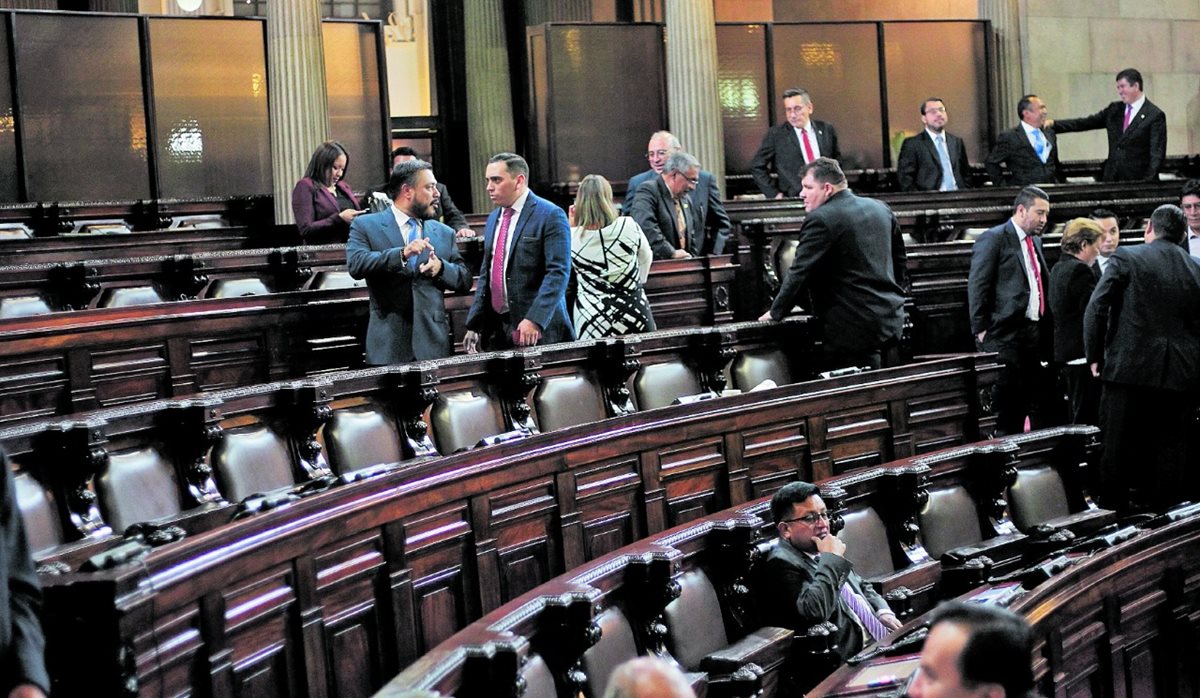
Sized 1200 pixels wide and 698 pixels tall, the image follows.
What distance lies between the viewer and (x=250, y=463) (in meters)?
4.00

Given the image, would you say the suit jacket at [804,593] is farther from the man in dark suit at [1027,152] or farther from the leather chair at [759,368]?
the man in dark suit at [1027,152]

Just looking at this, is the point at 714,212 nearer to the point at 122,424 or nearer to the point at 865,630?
the point at 865,630

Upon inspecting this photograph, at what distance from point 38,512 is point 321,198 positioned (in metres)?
4.16

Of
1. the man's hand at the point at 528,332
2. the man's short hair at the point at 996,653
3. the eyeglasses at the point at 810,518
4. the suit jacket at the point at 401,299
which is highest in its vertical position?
the suit jacket at the point at 401,299

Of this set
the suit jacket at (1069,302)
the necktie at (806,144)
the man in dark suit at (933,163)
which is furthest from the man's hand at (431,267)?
the man in dark suit at (933,163)

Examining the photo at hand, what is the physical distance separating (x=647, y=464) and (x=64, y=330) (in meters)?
2.04

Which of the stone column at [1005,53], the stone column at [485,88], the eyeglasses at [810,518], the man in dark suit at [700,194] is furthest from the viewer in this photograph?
the stone column at [485,88]

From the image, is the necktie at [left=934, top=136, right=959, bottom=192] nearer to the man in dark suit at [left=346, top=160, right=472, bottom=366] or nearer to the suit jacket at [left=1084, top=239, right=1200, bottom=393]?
the suit jacket at [left=1084, top=239, right=1200, bottom=393]

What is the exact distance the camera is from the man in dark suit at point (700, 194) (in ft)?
24.2

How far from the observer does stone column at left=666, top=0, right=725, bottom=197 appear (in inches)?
456

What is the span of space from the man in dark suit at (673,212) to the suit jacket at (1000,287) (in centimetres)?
138

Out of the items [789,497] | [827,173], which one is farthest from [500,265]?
[789,497]

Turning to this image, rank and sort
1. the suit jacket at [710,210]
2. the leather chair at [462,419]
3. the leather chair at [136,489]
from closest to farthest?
the leather chair at [136,489] → the leather chair at [462,419] → the suit jacket at [710,210]

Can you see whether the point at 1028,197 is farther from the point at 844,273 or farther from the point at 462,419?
the point at 462,419
